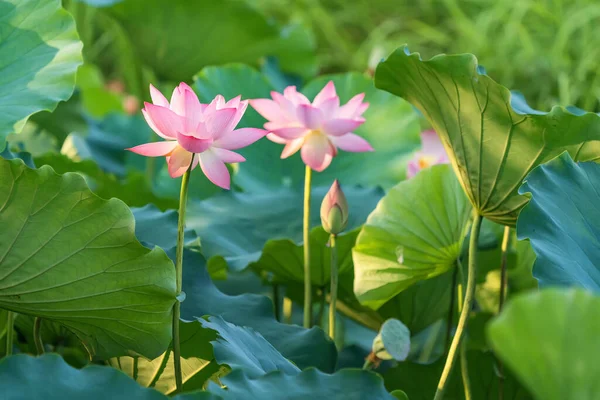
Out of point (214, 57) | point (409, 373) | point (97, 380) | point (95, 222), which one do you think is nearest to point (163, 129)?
point (95, 222)

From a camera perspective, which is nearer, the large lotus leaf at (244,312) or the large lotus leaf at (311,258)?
the large lotus leaf at (244,312)

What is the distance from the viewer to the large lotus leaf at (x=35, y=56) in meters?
0.90

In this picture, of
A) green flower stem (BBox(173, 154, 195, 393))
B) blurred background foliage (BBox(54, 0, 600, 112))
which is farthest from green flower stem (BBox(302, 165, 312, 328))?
blurred background foliage (BBox(54, 0, 600, 112))

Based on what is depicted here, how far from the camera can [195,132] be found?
73 cm

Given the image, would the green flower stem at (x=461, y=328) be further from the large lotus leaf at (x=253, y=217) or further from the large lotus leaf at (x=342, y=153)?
the large lotus leaf at (x=342, y=153)

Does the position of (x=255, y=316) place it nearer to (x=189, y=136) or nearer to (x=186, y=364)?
(x=186, y=364)

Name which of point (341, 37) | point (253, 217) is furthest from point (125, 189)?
point (341, 37)

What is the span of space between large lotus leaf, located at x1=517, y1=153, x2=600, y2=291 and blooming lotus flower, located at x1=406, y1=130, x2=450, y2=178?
0.49 m

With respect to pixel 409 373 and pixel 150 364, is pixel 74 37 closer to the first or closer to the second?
pixel 150 364

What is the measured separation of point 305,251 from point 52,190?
1.15ft

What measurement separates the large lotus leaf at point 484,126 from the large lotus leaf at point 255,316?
24 cm

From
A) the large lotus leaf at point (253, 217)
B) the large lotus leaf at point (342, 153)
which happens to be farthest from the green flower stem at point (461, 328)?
the large lotus leaf at point (342, 153)

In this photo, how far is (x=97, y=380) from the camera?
1.89 feet

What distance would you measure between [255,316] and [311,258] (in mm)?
188
